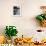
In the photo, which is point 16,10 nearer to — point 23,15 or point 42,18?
point 23,15

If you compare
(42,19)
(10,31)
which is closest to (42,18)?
(42,19)

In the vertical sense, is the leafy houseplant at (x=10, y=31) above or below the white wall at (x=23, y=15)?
below

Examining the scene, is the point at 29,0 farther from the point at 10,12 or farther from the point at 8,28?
the point at 8,28

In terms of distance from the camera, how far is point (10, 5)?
3061 millimetres

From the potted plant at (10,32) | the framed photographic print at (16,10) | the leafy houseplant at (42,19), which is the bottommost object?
the potted plant at (10,32)

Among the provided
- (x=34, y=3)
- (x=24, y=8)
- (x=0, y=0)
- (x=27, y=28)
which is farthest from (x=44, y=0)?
(x=0, y=0)

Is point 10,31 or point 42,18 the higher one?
point 42,18

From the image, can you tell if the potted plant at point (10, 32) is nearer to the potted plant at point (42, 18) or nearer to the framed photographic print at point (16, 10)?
the framed photographic print at point (16, 10)

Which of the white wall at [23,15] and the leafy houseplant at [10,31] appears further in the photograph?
the white wall at [23,15]

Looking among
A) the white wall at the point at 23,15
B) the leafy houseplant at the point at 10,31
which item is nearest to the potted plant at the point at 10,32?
the leafy houseplant at the point at 10,31

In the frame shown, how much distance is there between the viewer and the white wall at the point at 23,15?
3.05 metres

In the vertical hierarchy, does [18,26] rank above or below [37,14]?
below

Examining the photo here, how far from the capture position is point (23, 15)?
3.10 metres

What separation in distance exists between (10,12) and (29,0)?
414 millimetres
